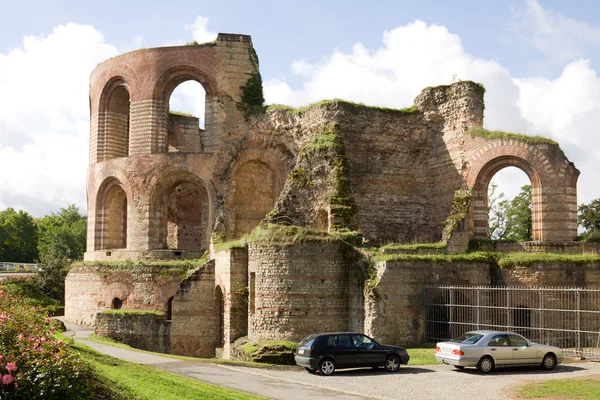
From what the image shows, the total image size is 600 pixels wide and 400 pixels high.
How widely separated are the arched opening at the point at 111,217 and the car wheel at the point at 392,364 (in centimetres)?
1994

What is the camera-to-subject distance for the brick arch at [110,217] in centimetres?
3438

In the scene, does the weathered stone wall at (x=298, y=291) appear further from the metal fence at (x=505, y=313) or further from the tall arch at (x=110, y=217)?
the tall arch at (x=110, y=217)

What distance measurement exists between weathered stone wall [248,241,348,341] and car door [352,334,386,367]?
221 inches

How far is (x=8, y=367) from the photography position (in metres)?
9.68

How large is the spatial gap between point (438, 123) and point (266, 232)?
9942mm

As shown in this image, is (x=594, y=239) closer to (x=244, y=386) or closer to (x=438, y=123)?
(x=438, y=123)

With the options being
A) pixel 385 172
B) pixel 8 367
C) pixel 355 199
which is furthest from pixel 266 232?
pixel 8 367

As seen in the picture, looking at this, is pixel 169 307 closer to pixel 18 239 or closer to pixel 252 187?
pixel 252 187

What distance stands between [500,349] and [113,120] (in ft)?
79.7

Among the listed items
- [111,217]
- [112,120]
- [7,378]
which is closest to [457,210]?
[111,217]

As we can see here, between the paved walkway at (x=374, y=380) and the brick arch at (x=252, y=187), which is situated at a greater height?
the brick arch at (x=252, y=187)

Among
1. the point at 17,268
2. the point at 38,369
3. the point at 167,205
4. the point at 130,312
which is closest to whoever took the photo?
the point at 38,369

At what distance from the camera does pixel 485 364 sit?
57.9 feet

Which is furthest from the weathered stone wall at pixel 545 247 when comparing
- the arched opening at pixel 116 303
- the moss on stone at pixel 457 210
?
the arched opening at pixel 116 303
